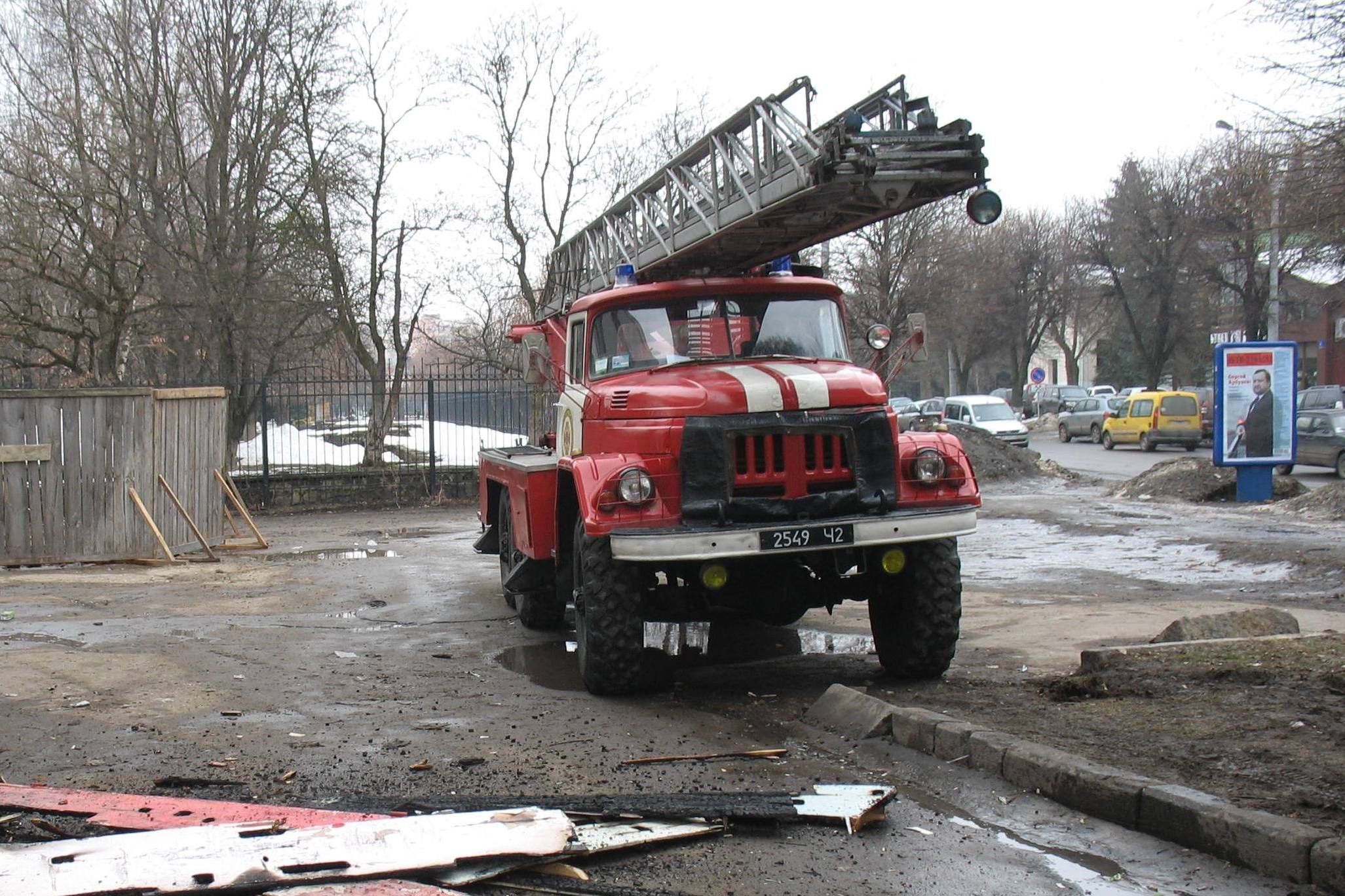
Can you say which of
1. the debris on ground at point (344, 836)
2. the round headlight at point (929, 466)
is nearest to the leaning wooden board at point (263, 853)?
the debris on ground at point (344, 836)

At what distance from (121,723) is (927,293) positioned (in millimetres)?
35581

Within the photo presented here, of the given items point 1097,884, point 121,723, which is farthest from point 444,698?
point 1097,884

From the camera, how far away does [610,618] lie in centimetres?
681

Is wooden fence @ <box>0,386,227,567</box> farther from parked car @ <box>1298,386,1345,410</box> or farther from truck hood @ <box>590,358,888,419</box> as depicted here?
parked car @ <box>1298,386,1345,410</box>

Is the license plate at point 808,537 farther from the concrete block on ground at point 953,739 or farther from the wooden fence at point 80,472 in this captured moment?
the wooden fence at point 80,472

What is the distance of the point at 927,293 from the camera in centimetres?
3925

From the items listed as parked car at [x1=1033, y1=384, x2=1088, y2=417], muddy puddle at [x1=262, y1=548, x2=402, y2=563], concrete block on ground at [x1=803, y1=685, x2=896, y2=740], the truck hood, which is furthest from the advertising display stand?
parked car at [x1=1033, y1=384, x2=1088, y2=417]

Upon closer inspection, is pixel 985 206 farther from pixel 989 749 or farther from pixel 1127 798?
pixel 1127 798

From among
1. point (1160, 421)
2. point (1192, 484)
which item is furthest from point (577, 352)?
point (1160, 421)

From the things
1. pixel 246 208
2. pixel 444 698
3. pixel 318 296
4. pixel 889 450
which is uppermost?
pixel 246 208

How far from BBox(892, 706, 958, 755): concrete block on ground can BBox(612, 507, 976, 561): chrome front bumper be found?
108cm

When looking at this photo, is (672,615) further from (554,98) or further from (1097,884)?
(554,98)

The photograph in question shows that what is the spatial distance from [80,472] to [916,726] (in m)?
10.7

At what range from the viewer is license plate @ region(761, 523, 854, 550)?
257 inches
